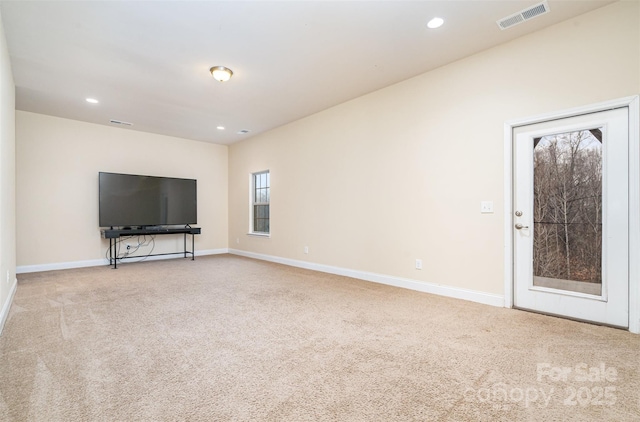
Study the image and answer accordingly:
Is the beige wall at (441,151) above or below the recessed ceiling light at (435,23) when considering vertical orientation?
below

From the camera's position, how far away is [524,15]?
8.65ft

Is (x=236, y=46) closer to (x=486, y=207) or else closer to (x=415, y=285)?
(x=486, y=207)

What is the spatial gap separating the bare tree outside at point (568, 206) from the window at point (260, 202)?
15.6 ft

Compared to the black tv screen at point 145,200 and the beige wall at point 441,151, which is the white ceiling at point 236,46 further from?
the black tv screen at point 145,200

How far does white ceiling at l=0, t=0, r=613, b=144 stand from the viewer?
8.38ft

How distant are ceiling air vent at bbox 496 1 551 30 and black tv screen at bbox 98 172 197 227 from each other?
6.05 m

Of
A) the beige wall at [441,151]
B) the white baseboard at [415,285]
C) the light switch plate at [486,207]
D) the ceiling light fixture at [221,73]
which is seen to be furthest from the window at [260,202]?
the light switch plate at [486,207]

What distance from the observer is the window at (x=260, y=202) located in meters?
6.53

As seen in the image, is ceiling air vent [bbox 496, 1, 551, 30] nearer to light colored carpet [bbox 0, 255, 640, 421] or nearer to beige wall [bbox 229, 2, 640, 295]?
beige wall [bbox 229, 2, 640, 295]

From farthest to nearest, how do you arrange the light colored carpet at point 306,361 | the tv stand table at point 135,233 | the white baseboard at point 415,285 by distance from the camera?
the tv stand table at point 135,233 < the white baseboard at point 415,285 < the light colored carpet at point 306,361

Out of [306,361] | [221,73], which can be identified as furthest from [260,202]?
[306,361]

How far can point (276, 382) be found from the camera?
1.72 m

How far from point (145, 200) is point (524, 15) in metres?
6.41

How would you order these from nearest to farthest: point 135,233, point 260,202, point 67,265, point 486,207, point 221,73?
point 486,207
point 221,73
point 67,265
point 135,233
point 260,202
